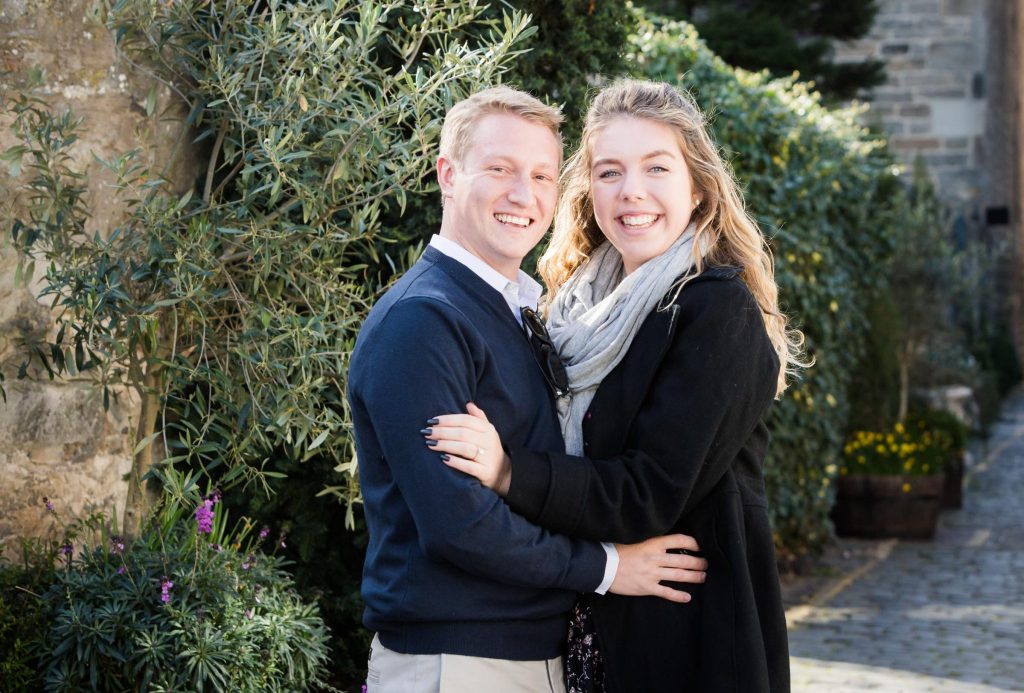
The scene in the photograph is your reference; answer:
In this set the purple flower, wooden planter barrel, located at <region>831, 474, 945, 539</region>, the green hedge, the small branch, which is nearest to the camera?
the purple flower

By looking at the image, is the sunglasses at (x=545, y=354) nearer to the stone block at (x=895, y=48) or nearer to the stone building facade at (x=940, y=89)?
the stone building facade at (x=940, y=89)

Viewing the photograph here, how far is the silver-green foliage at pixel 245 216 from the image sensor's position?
3.33m

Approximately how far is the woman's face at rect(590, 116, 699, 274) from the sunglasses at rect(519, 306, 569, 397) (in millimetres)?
268

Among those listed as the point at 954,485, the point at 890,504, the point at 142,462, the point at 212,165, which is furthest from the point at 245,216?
the point at 954,485

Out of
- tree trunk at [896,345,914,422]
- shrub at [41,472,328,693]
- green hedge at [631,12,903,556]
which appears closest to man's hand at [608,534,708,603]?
shrub at [41,472,328,693]

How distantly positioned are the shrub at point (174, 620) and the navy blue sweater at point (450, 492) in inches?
39.9

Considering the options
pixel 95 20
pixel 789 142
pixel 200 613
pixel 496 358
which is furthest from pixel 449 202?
pixel 789 142

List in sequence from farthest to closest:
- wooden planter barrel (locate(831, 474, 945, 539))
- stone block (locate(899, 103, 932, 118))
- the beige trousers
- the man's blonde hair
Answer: stone block (locate(899, 103, 932, 118))
wooden planter barrel (locate(831, 474, 945, 539))
the man's blonde hair
the beige trousers

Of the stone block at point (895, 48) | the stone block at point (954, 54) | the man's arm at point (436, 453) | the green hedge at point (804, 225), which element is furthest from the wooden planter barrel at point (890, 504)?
the stone block at point (954, 54)

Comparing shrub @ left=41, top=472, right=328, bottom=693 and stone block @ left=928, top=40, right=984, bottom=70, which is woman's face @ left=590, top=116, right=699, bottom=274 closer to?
shrub @ left=41, top=472, right=328, bottom=693

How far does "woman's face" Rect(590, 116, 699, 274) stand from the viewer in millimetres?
2467

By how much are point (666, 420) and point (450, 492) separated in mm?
433

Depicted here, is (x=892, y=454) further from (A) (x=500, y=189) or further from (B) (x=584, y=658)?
(A) (x=500, y=189)

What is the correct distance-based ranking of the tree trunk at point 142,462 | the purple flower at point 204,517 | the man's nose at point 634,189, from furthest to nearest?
the tree trunk at point 142,462 < the purple flower at point 204,517 < the man's nose at point 634,189
